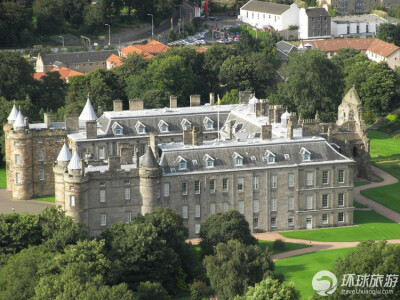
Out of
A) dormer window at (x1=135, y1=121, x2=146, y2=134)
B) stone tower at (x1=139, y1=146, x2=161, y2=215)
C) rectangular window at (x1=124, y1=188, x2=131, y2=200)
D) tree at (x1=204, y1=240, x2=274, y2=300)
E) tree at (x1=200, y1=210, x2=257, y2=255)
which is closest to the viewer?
tree at (x1=204, y1=240, x2=274, y2=300)

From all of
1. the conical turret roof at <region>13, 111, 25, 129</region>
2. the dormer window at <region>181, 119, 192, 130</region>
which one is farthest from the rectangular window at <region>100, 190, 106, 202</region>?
the dormer window at <region>181, 119, 192, 130</region>

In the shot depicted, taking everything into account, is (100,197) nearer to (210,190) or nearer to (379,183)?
(210,190)

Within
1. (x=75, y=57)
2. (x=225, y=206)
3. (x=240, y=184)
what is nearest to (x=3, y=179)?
(x=225, y=206)

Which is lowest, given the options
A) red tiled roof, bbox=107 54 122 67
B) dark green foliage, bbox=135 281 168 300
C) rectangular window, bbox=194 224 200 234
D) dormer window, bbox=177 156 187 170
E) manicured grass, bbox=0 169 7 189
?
dark green foliage, bbox=135 281 168 300

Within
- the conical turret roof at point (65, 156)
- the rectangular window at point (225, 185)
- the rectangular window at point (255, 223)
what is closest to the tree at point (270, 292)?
the rectangular window at point (225, 185)

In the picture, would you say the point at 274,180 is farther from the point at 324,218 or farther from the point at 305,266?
the point at 305,266

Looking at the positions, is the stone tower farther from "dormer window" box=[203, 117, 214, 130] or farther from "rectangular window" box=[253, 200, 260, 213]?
"dormer window" box=[203, 117, 214, 130]
